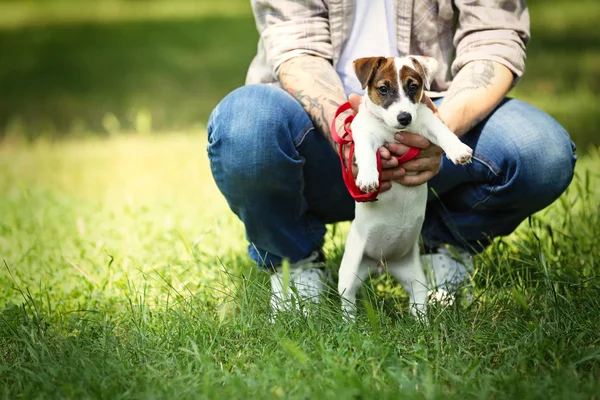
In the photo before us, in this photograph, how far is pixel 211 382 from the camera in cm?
210

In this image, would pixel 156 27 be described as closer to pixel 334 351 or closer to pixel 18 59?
pixel 18 59

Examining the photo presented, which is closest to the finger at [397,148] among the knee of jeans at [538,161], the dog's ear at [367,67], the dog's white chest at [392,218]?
the dog's white chest at [392,218]

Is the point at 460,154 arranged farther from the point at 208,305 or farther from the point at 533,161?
the point at 208,305

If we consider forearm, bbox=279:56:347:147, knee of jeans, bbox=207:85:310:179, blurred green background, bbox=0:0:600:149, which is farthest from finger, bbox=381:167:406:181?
blurred green background, bbox=0:0:600:149

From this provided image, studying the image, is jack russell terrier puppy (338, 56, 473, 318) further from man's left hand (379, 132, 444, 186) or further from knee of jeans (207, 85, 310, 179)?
knee of jeans (207, 85, 310, 179)

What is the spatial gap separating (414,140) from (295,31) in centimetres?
72

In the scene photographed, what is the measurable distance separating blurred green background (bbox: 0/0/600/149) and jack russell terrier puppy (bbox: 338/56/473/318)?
8.28ft

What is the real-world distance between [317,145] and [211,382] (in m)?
1.04

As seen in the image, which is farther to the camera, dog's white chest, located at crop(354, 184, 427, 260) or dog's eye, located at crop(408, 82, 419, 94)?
dog's white chest, located at crop(354, 184, 427, 260)

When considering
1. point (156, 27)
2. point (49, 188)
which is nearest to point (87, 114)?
point (49, 188)

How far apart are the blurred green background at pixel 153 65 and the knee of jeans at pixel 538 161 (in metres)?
2.73

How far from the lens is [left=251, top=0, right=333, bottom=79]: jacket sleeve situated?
286 centimetres

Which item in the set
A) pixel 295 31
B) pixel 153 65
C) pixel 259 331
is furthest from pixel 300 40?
pixel 153 65

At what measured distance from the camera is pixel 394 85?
7.80 feet
